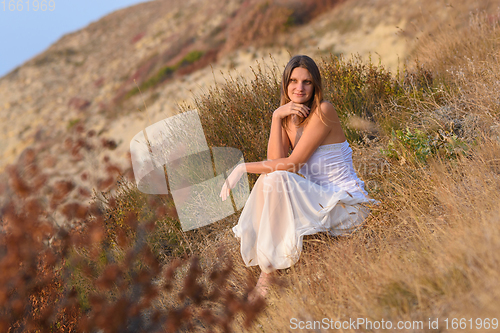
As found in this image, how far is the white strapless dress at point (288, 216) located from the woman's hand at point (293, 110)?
0.54 meters

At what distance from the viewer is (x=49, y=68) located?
31.5 metres

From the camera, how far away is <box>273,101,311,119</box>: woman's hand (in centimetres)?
263

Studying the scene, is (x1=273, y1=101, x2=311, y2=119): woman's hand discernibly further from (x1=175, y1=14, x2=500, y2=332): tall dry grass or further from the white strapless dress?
(x1=175, y1=14, x2=500, y2=332): tall dry grass

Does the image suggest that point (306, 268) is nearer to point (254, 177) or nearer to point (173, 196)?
point (254, 177)

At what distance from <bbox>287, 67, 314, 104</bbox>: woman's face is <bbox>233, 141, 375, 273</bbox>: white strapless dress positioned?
721mm

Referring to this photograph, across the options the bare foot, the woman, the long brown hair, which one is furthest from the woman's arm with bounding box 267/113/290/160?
the bare foot

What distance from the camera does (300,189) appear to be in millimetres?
2357

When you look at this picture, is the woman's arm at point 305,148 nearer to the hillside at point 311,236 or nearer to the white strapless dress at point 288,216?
the white strapless dress at point 288,216

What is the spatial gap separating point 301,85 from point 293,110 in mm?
235

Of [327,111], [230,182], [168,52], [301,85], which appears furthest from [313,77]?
[168,52]

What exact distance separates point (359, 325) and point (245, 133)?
2.58 meters

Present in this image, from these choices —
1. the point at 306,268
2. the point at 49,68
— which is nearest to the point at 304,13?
the point at 306,268

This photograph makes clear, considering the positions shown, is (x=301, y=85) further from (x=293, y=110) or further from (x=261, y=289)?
(x=261, y=289)

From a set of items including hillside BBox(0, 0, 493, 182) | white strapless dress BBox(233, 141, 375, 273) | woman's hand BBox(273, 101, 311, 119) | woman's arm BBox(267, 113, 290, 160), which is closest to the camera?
white strapless dress BBox(233, 141, 375, 273)
